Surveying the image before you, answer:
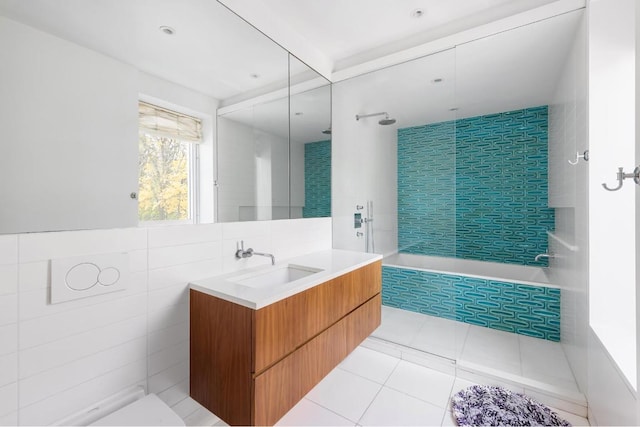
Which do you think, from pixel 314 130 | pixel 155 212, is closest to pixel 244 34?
pixel 314 130

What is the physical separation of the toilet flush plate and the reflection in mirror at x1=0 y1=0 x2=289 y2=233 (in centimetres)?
14

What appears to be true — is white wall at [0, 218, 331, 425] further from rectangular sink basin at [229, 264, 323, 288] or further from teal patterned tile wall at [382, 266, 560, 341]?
teal patterned tile wall at [382, 266, 560, 341]

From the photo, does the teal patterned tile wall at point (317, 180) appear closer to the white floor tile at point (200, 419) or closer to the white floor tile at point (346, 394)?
the white floor tile at point (346, 394)

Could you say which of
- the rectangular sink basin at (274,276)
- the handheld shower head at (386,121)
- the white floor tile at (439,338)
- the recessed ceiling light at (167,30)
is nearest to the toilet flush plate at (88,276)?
the rectangular sink basin at (274,276)

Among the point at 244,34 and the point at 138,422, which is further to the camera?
the point at 244,34

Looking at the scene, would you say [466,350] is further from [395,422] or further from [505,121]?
[505,121]

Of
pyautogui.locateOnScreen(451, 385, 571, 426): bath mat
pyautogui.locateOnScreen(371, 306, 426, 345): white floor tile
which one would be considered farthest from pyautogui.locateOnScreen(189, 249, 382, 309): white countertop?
pyautogui.locateOnScreen(451, 385, 571, 426): bath mat

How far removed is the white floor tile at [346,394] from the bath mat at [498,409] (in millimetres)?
505

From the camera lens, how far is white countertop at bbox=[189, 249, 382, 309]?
121 cm

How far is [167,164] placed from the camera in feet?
4.50

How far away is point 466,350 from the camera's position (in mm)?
2230

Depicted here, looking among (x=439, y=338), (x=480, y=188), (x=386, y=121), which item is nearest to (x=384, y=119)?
(x=386, y=121)

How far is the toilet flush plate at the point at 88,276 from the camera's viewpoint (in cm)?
104

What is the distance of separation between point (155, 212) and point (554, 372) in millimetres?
2732
